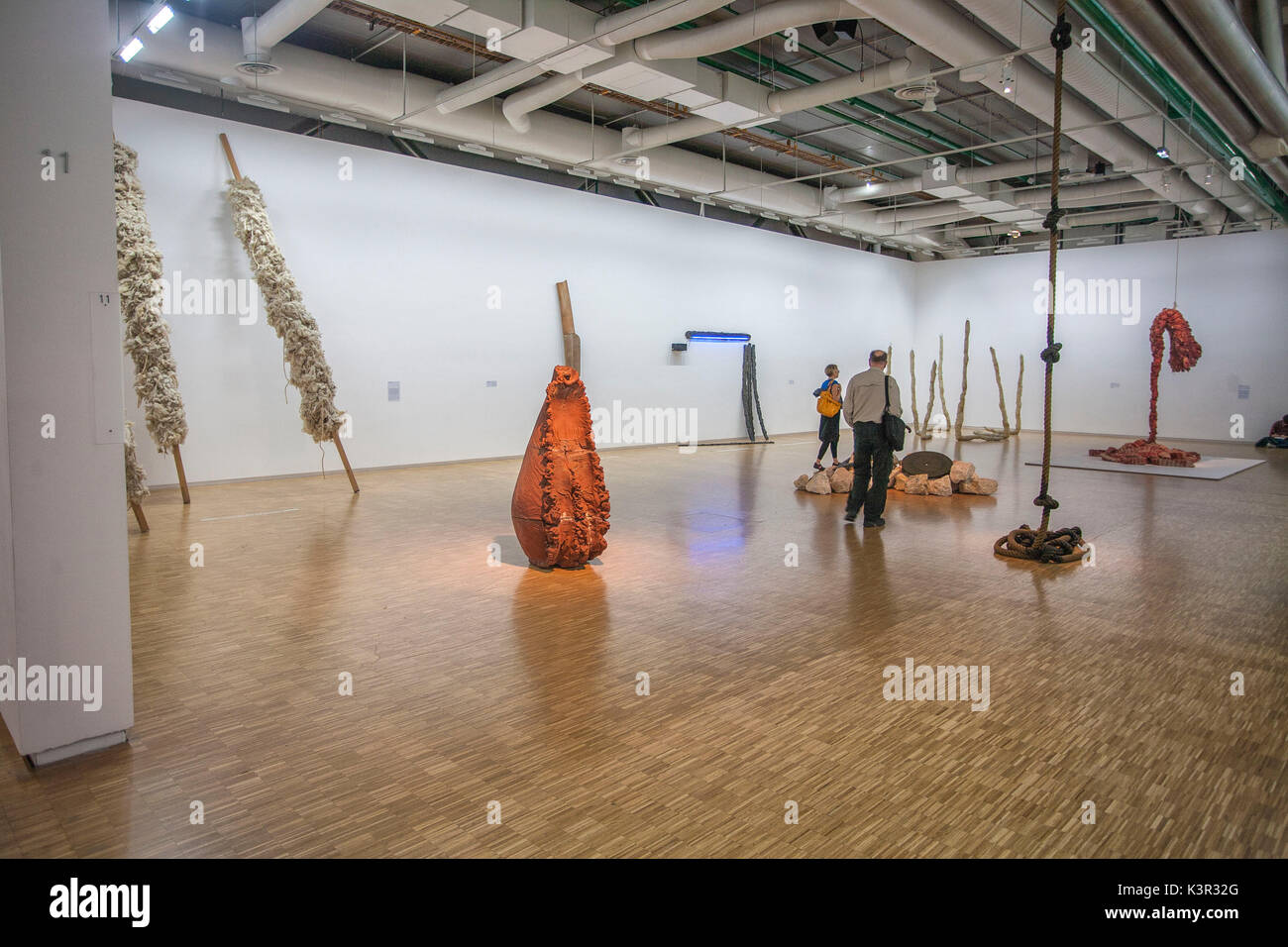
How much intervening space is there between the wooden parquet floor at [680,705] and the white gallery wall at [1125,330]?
13.2 m

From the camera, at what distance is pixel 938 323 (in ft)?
72.9

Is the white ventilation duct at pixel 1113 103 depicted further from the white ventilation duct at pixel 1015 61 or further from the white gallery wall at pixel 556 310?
the white gallery wall at pixel 556 310

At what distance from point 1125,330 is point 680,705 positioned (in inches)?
763

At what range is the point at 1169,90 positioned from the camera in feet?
31.1

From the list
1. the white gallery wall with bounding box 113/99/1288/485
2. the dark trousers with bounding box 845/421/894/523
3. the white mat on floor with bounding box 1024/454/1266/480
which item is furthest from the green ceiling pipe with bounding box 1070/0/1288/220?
Result: the white gallery wall with bounding box 113/99/1288/485

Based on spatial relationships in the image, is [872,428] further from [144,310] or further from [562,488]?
[144,310]

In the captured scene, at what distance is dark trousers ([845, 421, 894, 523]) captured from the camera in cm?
748

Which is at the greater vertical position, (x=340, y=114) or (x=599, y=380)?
(x=340, y=114)

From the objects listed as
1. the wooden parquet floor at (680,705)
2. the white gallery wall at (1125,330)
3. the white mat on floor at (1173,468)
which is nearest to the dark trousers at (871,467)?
the wooden parquet floor at (680,705)

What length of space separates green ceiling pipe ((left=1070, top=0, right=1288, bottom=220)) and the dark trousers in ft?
12.4

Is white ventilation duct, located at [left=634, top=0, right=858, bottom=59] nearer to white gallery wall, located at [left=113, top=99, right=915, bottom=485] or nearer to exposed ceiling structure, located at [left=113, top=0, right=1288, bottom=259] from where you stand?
exposed ceiling structure, located at [left=113, top=0, right=1288, bottom=259]
